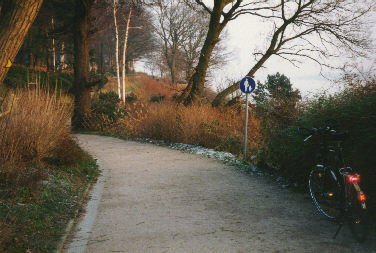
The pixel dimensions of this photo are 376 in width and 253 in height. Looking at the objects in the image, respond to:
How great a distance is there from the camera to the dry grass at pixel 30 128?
7262 mm

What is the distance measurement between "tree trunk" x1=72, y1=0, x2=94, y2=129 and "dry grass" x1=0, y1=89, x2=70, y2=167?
43.7 feet

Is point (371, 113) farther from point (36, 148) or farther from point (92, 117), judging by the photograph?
point (92, 117)

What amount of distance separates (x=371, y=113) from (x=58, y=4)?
22403mm

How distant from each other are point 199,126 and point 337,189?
33.8 ft

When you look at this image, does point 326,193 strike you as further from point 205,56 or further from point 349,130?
point 205,56

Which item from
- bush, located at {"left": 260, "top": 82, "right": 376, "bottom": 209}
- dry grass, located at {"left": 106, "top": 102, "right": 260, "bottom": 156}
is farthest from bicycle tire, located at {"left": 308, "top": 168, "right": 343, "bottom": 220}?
dry grass, located at {"left": 106, "top": 102, "right": 260, "bottom": 156}

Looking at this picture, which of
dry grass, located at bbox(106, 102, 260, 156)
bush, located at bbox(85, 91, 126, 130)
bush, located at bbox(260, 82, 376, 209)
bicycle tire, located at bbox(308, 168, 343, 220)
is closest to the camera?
bicycle tire, located at bbox(308, 168, 343, 220)

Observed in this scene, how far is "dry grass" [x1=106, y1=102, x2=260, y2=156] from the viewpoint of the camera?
1470cm

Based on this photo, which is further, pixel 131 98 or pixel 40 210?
A: pixel 131 98

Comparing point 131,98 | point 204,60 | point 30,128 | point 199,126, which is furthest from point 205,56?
point 131,98

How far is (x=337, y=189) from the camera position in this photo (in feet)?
17.1

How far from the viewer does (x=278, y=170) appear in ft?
30.1

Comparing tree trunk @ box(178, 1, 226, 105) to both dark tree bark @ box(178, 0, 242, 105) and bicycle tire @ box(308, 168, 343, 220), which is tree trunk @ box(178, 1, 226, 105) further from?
bicycle tire @ box(308, 168, 343, 220)

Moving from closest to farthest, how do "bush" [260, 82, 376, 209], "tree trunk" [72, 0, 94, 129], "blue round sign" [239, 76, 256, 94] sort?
"bush" [260, 82, 376, 209]
"blue round sign" [239, 76, 256, 94]
"tree trunk" [72, 0, 94, 129]
